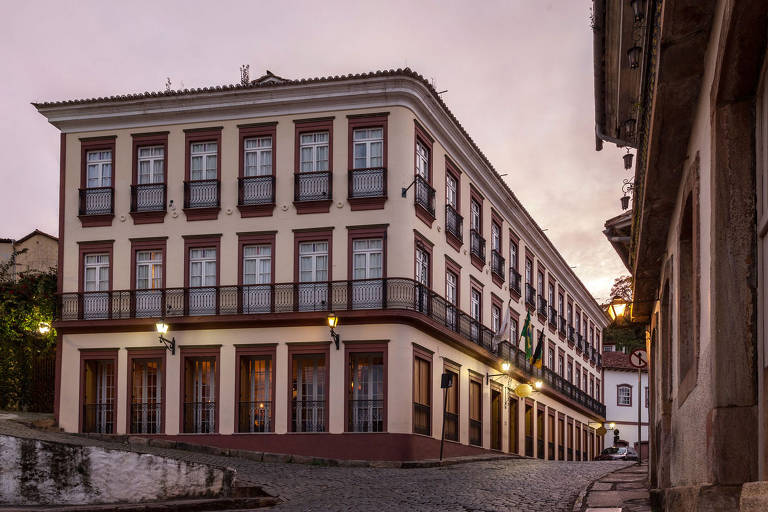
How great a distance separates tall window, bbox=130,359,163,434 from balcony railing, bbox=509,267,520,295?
1482cm

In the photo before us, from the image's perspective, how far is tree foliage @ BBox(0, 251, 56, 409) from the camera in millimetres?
30062

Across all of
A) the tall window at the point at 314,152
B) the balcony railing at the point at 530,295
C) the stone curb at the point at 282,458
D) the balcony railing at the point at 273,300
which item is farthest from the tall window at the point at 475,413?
the tall window at the point at 314,152

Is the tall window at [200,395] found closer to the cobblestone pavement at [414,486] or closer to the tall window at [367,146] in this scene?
the cobblestone pavement at [414,486]

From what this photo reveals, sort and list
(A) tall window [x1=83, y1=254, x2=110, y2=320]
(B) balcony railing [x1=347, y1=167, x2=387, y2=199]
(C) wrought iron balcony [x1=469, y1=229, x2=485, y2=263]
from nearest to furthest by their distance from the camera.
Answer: (B) balcony railing [x1=347, y1=167, x2=387, y2=199]
(A) tall window [x1=83, y1=254, x2=110, y2=320]
(C) wrought iron balcony [x1=469, y1=229, x2=485, y2=263]

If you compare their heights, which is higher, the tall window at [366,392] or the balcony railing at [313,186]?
the balcony railing at [313,186]

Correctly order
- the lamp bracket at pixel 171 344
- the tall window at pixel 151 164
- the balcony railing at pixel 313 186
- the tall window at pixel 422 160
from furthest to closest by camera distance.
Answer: the tall window at pixel 151 164, the tall window at pixel 422 160, the lamp bracket at pixel 171 344, the balcony railing at pixel 313 186

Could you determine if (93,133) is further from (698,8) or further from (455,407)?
(698,8)

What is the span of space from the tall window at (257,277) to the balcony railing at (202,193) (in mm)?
1579

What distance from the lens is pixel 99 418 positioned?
28.9 metres

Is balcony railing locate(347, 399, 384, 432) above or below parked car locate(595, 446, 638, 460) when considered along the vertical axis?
above

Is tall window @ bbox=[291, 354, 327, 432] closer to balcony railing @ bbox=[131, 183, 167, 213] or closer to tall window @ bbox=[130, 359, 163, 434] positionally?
tall window @ bbox=[130, 359, 163, 434]

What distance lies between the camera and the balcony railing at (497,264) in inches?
1426

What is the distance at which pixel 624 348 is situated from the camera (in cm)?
6575

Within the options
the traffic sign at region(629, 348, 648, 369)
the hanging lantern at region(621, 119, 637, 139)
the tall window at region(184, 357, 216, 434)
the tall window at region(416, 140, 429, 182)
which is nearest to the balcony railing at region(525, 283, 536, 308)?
the tall window at region(416, 140, 429, 182)
